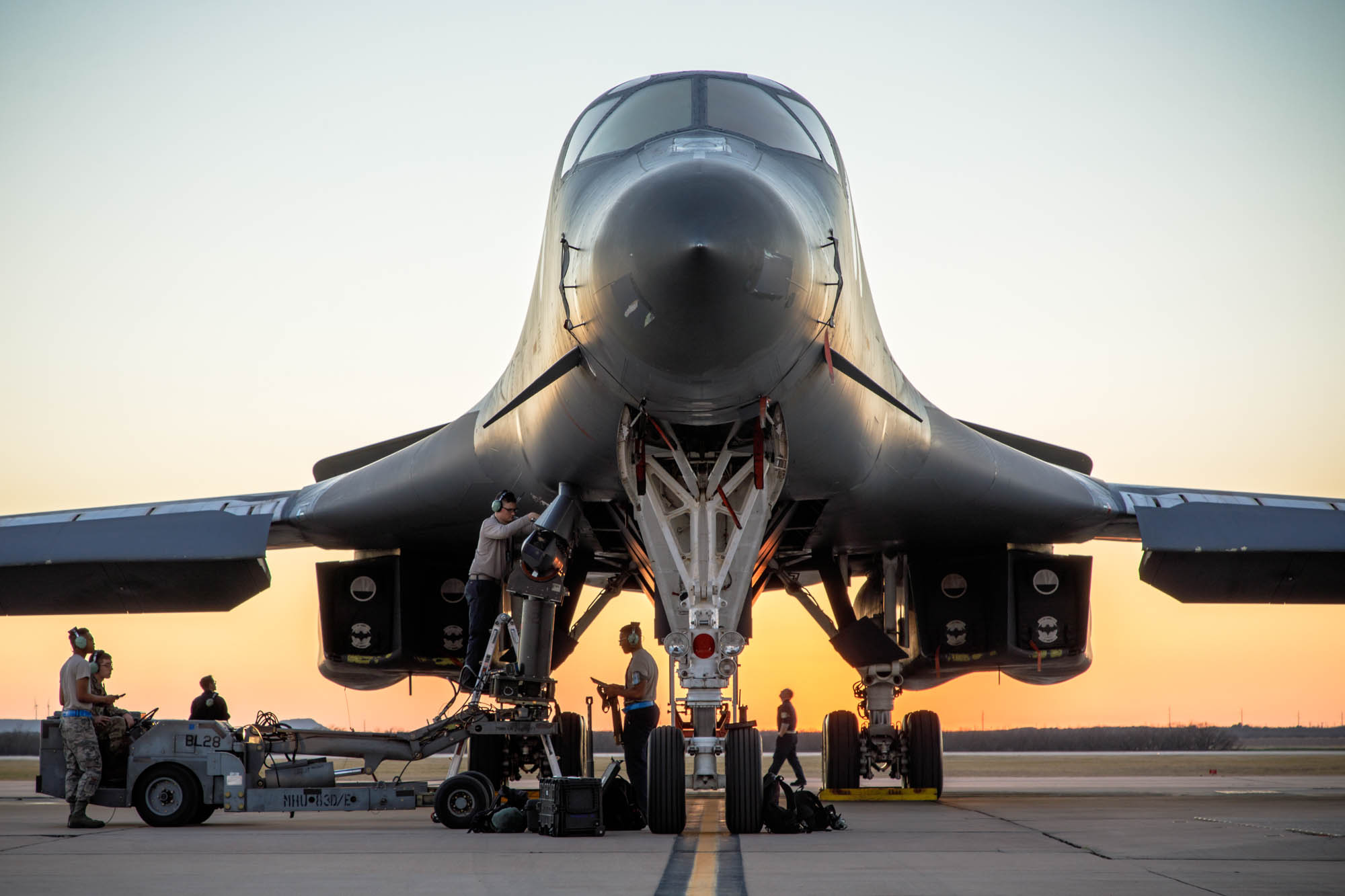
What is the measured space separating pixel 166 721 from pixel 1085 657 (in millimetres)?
7641

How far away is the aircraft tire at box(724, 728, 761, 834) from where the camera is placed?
258 inches

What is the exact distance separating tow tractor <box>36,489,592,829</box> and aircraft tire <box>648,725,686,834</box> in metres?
1.20

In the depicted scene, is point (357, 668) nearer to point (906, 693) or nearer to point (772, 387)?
point (906, 693)

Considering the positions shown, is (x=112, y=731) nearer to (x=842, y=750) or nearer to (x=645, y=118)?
(x=645, y=118)

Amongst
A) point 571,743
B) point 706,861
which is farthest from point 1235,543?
point 706,861

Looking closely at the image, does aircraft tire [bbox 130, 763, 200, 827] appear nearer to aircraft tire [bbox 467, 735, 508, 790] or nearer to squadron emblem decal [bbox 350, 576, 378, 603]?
aircraft tire [bbox 467, 735, 508, 790]

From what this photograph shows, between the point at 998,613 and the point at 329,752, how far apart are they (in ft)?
19.6

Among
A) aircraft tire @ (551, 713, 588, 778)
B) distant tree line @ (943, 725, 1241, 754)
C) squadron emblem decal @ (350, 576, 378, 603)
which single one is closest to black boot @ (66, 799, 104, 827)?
squadron emblem decal @ (350, 576, 378, 603)

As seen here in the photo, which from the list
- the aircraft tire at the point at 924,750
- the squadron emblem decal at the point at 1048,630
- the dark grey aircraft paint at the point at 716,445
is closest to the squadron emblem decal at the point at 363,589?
the dark grey aircraft paint at the point at 716,445

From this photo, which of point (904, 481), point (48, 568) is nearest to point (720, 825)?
point (904, 481)

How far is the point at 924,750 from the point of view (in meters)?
11.0

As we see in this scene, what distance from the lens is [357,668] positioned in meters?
11.6

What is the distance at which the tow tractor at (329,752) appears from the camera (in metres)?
7.76

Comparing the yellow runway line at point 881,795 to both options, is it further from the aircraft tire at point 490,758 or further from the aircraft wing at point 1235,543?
the aircraft tire at point 490,758
